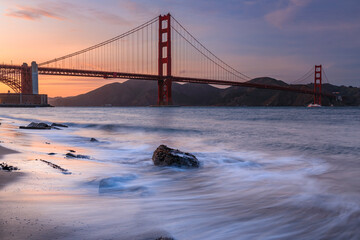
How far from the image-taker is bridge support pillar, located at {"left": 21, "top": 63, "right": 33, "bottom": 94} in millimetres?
59281

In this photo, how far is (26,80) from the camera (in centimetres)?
6131

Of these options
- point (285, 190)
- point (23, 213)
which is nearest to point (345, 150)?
point (285, 190)

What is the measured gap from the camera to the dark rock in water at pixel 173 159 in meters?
4.83

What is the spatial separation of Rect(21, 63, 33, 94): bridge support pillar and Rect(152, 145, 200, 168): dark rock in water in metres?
63.2

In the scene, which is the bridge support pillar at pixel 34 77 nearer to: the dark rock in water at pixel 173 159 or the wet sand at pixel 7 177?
the dark rock in water at pixel 173 159

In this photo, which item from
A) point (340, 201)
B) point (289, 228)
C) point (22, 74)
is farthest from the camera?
point (22, 74)

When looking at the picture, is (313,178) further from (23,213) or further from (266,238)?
(23,213)

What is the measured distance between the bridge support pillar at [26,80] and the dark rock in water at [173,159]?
6324 cm

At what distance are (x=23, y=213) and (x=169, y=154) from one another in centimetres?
300

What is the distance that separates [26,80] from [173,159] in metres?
66.2

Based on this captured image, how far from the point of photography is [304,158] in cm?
665

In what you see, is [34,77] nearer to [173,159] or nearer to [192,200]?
[173,159]

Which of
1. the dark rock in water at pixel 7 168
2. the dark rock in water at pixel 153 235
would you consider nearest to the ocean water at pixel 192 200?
the dark rock in water at pixel 153 235

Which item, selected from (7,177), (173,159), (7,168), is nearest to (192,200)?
(173,159)
